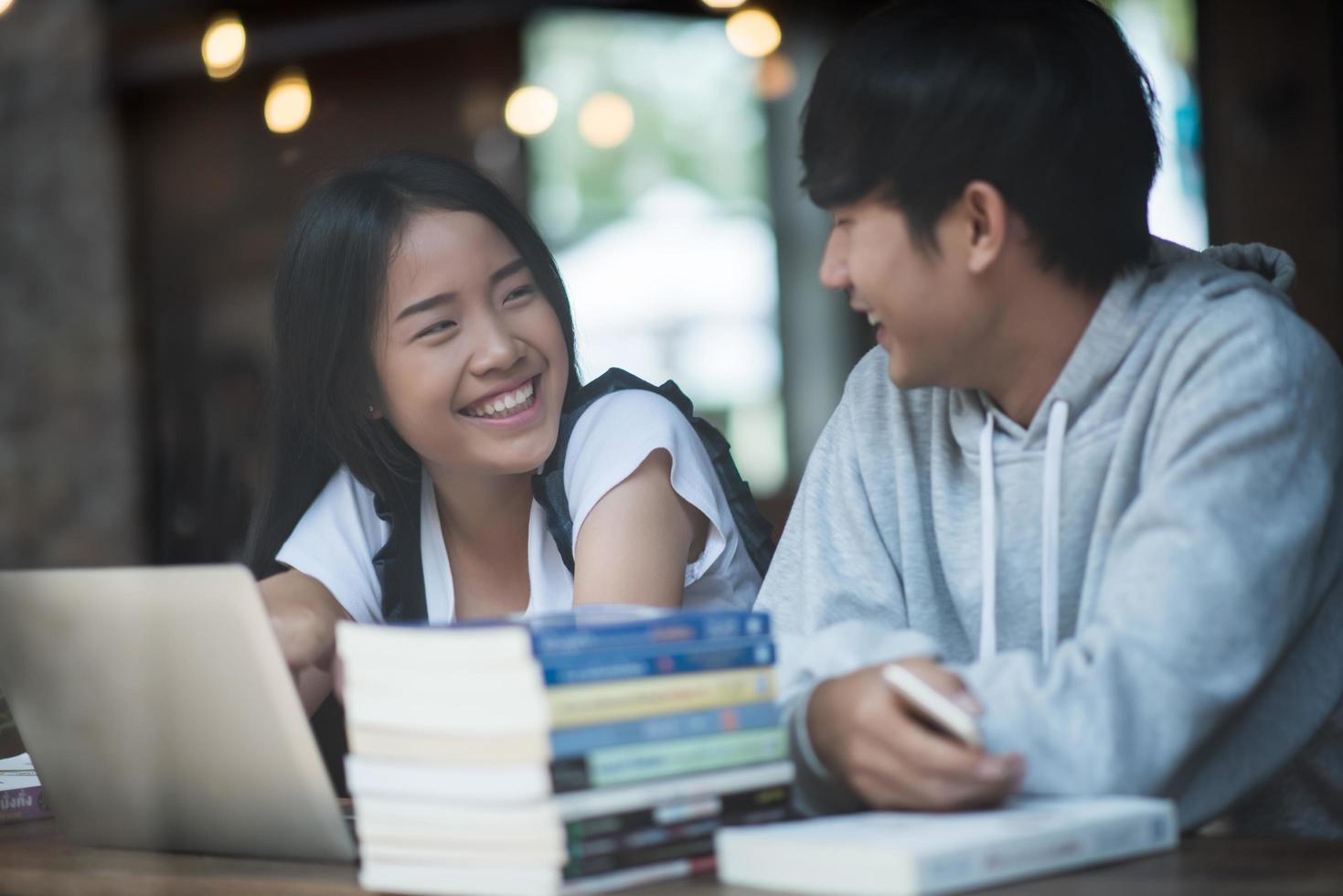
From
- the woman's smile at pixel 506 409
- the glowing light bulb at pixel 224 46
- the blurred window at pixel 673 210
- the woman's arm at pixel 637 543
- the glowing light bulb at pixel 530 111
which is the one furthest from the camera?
the blurred window at pixel 673 210

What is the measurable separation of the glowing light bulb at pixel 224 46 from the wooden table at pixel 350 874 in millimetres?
3716

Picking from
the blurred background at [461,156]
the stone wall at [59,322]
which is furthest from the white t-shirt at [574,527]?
the stone wall at [59,322]

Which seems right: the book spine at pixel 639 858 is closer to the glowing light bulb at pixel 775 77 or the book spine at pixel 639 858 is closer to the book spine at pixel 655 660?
the book spine at pixel 655 660

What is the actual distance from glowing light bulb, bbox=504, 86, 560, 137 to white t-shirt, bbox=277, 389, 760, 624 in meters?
3.64

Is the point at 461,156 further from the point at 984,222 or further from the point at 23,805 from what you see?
the point at 984,222

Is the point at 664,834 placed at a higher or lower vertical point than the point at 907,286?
lower

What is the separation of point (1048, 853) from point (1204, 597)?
0.79 ft

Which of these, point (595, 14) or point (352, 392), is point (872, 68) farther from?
point (595, 14)

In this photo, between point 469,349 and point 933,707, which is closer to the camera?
point 933,707

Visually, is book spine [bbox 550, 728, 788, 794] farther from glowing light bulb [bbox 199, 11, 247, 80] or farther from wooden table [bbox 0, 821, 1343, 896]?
glowing light bulb [bbox 199, 11, 247, 80]

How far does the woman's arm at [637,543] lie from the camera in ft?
4.92

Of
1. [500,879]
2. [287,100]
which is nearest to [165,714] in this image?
[500,879]

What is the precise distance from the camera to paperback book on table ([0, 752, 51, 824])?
145cm

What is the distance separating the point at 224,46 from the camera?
4.79 m
